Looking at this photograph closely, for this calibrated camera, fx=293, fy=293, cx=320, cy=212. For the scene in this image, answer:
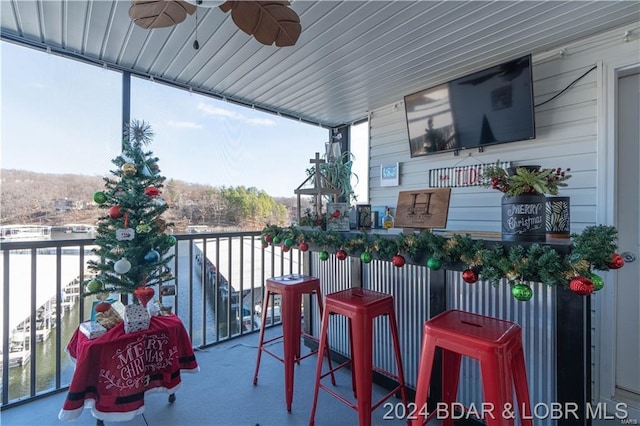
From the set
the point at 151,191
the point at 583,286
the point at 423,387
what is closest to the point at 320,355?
the point at 423,387

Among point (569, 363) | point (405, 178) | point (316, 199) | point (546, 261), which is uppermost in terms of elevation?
point (405, 178)

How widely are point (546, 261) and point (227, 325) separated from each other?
286 centimetres

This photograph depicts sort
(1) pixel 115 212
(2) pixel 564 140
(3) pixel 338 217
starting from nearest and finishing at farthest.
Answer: (1) pixel 115 212
(3) pixel 338 217
(2) pixel 564 140

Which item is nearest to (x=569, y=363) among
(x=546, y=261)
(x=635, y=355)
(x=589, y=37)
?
(x=546, y=261)

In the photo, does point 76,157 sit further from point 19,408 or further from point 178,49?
point 19,408

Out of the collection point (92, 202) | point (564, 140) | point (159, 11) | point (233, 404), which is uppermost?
point (159, 11)

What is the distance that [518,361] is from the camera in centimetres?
124

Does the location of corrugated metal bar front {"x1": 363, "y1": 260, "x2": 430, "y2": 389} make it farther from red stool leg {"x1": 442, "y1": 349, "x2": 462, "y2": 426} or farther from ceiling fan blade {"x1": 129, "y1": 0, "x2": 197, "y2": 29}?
ceiling fan blade {"x1": 129, "y1": 0, "x2": 197, "y2": 29}

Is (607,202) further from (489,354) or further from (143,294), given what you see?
(143,294)

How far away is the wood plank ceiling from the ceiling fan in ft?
1.83

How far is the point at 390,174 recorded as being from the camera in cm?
362

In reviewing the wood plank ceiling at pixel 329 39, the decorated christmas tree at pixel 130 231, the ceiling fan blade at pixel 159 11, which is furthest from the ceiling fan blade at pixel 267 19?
the decorated christmas tree at pixel 130 231

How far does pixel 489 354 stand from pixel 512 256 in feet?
1.29

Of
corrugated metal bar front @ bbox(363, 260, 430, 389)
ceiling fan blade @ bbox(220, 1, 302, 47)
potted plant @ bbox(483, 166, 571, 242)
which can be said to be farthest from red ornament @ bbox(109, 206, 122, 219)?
potted plant @ bbox(483, 166, 571, 242)
